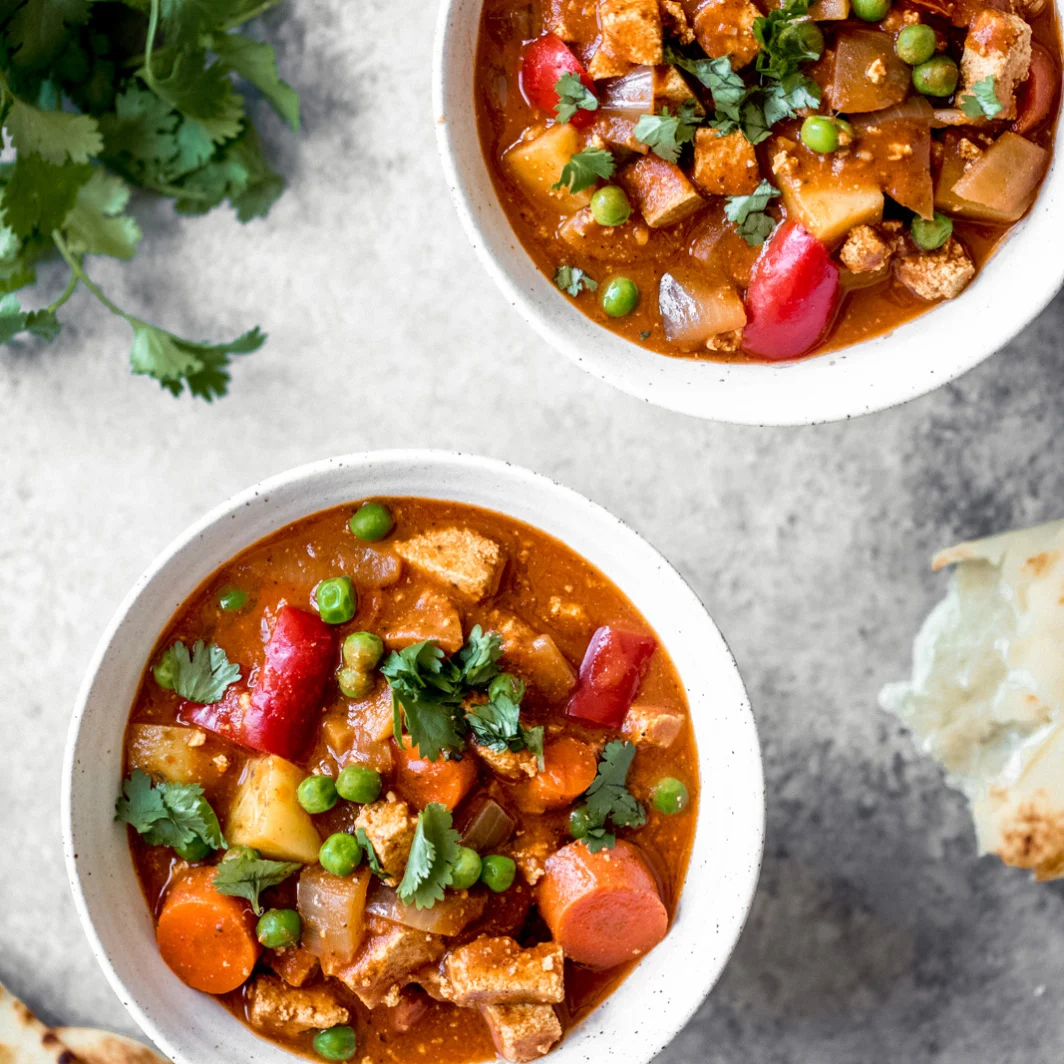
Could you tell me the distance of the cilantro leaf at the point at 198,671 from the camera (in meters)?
2.99

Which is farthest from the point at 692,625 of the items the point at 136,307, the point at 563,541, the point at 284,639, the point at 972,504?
the point at 136,307

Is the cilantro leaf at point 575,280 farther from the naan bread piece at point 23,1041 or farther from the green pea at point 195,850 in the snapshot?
the naan bread piece at point 23,1041

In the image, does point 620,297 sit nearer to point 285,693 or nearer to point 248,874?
point 285,693

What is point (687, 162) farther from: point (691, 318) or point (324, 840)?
point (324, 840)

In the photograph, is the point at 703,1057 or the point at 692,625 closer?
the point at 692,625

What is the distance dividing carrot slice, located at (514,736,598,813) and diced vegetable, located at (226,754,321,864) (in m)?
0.54

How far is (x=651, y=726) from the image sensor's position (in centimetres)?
299

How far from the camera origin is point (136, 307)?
3.76 meters

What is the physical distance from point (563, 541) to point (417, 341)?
3.14 feet

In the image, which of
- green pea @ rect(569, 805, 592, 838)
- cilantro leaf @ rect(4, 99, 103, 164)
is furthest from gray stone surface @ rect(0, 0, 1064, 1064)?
green pea @ rect(569, 805, 592, 838)

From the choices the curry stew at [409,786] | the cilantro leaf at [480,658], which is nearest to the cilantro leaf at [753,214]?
the curry stew at [409,786]

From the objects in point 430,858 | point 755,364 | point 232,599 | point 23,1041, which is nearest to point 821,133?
point 755,364

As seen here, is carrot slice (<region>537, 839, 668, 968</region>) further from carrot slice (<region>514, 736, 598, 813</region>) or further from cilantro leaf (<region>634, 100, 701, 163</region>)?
cilantro leaf (<region>634, 100, 701, 163</region>)

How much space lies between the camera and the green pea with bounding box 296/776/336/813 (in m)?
2.88
